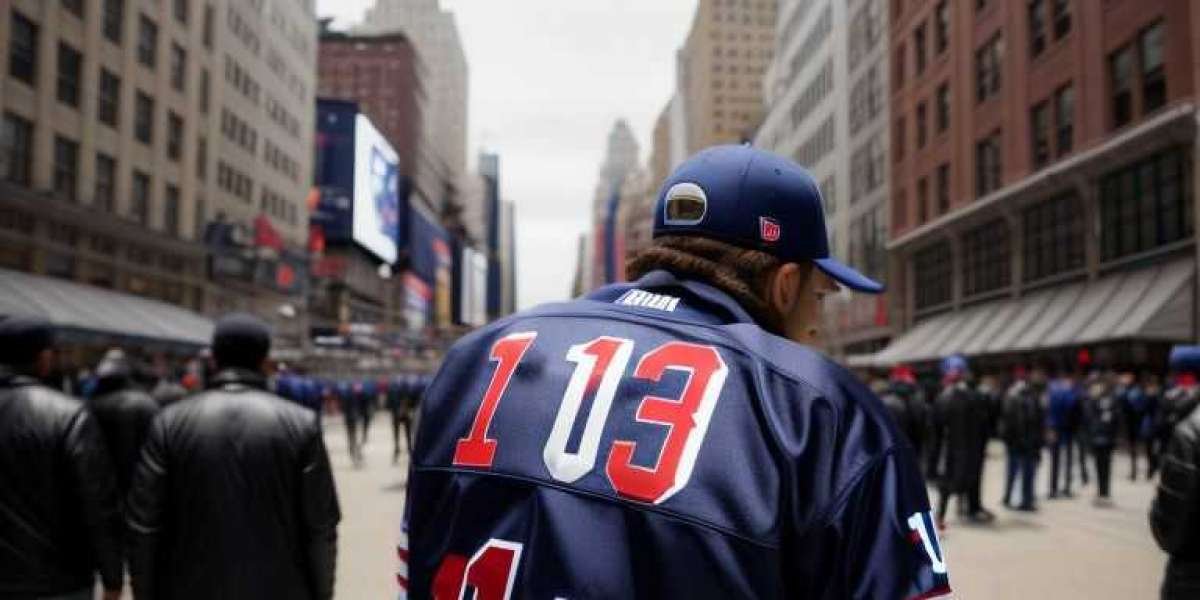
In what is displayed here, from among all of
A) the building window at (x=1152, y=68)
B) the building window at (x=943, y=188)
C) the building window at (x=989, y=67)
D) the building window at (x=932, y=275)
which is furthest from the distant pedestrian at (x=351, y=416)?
the building window at (x=943, y=188)

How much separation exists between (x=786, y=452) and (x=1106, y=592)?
7.86 m

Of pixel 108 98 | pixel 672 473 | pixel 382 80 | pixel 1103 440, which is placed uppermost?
pixel 382 80

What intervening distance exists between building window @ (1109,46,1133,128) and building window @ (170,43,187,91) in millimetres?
33780

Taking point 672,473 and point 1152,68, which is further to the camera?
point 1152,68

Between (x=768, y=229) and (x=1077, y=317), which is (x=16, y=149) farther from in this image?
(x=768, y=229)

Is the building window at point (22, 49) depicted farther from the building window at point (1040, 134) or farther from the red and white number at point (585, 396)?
the red and white number at point (585, 396)

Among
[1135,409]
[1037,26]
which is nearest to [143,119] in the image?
[1037,26]

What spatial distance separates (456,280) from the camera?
18888cm

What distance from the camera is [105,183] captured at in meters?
33.9

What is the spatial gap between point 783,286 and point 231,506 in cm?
289

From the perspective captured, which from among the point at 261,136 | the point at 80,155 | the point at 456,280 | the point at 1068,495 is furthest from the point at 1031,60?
the point at 456,280

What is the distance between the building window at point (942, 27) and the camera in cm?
3684

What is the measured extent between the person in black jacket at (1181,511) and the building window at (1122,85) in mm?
22555

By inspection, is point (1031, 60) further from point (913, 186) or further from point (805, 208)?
point (805, 208)
